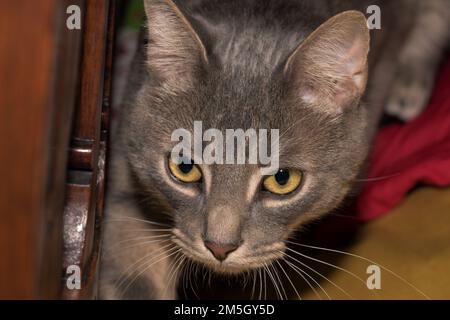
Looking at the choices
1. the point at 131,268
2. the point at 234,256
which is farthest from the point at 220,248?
the point at 131,268

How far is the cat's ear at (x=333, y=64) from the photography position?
134cm

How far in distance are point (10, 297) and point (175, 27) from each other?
0.77 meters

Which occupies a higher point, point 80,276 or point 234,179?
point 234,179

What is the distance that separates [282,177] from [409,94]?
35.5 inches

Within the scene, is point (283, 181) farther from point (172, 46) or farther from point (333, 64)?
point (172, 46)

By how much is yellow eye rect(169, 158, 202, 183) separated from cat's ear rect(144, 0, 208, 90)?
17 cm

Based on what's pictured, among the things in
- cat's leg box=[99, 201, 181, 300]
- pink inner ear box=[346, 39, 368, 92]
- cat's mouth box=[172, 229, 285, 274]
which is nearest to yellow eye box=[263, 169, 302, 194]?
cat's mouth box=[172, 229, 285, 274]

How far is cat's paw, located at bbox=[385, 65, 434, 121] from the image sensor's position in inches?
84.0

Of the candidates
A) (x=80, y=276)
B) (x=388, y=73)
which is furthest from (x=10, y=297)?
(x=388, y=73)

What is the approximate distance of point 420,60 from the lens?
223cm

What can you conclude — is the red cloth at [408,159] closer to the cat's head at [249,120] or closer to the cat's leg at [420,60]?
the cat's leg at [420,60]

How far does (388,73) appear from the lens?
1988 millimetres

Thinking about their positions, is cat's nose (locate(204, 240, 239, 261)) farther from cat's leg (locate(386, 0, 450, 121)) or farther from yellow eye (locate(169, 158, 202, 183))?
cat's leg (locate(386, 0, 450, 121))

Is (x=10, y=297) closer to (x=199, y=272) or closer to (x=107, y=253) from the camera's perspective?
(x=107, y=253)
